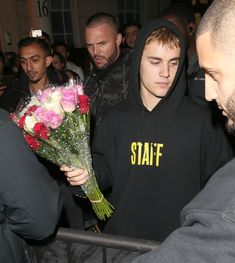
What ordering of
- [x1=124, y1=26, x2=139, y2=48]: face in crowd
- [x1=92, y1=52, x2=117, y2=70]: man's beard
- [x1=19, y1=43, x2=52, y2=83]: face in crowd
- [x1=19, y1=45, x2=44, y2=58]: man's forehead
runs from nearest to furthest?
[x1=92, y1=52, x2=117, y2=70]: man's beard, [x1=19, y1=43, x2=52, y2=83]: face in crowd, [x1=19, y1=45, x2=44, y2=58]: man's forehead, [x1=124, y1=26, x2=139, y2=48]: face in crowd

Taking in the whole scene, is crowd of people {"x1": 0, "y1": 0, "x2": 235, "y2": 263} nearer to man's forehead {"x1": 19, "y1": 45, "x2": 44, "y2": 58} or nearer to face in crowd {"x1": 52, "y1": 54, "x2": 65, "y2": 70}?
man's forehead {"x1": 19, "y1": 45, "x2": 44, "y2": 58}

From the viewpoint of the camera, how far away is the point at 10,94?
12.2ft

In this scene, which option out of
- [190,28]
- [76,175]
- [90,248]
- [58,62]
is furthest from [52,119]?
[58,62]

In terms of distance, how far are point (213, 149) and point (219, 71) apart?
Result: 105 cm

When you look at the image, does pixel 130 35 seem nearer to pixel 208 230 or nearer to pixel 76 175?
pixel 76 175

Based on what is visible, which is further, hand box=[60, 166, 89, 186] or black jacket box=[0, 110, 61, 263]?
hand box=[60, 166, 89, 186]

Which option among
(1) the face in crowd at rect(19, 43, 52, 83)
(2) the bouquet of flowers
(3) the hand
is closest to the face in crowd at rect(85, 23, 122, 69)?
(1) the face in crowd at rect(19, 43, 52, 83)

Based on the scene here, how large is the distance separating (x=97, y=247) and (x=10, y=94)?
2544 mm

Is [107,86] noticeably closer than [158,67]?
No

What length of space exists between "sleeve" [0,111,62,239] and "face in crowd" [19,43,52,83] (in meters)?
2.37

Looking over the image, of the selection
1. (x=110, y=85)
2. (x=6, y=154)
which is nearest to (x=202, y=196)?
(x=6, y=154)

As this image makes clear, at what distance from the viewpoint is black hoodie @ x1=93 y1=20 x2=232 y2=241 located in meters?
2.03

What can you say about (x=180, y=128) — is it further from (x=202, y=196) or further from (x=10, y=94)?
(x=10, y=94)

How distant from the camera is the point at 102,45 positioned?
344 centimetres
